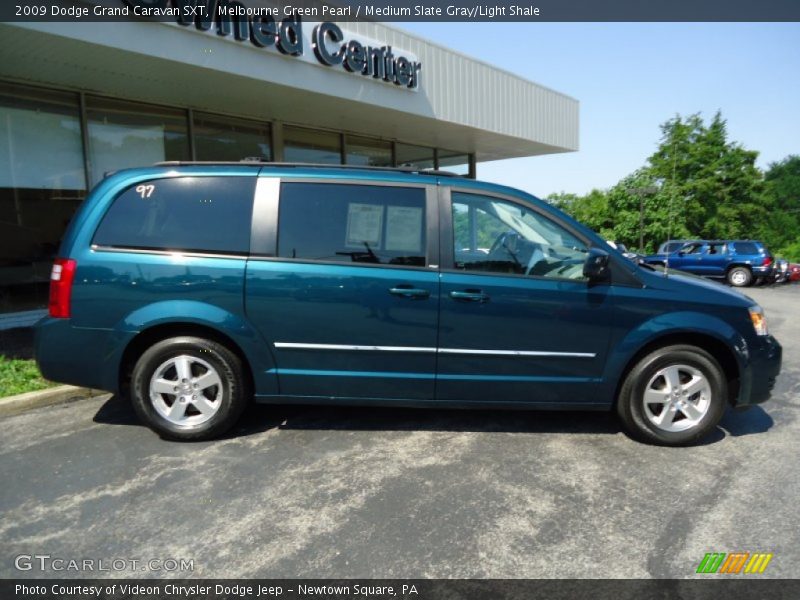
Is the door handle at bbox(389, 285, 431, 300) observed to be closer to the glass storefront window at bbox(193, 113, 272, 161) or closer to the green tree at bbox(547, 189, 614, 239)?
the glass storefront window at bbox(193, 113, 272, 161)

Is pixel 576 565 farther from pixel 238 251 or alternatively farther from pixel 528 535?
pixel 238 251

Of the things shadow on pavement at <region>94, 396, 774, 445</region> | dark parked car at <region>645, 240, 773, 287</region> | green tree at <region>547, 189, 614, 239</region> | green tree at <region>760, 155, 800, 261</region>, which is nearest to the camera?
shadow on pavement at <region>94, 396, 774, 445</region>

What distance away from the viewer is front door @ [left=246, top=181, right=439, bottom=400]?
3.40 m

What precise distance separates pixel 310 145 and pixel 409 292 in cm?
828

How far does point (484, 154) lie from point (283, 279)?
1242 centimetres

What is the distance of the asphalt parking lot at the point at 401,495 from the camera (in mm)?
2340

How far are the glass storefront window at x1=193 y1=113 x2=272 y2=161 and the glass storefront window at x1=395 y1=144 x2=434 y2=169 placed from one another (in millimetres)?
3911

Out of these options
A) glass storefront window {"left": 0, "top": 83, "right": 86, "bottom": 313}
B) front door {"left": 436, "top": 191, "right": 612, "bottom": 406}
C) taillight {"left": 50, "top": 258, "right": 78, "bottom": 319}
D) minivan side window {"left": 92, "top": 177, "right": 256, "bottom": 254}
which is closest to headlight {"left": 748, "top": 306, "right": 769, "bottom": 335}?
front door {"left": 436, "top": 191, "right": 612, "bottom": 406}

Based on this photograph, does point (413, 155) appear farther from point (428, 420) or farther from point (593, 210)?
point (593, 210)

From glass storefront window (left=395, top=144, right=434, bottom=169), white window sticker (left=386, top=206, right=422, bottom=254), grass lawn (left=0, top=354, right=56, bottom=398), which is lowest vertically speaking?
grass lawn (left=0, top=354, right=56, bottom=398)

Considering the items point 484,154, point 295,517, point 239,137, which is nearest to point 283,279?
point 295,517

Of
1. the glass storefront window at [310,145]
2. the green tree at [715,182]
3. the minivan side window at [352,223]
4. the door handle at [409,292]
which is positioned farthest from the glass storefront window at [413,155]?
the green tree at [715,182]

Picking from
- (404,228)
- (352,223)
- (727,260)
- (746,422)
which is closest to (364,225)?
(352,223)

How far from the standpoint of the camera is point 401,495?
2.86 m
